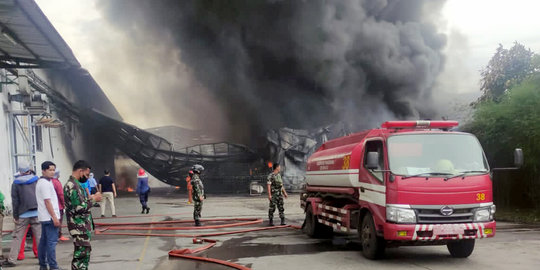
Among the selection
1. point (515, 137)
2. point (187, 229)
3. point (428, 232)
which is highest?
point (515, 137)

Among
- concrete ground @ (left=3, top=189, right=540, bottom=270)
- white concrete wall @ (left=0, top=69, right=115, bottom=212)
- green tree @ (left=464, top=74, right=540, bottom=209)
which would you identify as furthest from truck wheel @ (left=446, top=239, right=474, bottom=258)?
white concrete wall @ (left=0, top=69, right=115, bottom=212)

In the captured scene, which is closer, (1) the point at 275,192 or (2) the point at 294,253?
(2) the point at 294,253

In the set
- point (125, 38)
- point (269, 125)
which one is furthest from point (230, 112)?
point (125, 38)

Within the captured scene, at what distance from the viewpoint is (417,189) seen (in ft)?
20.7

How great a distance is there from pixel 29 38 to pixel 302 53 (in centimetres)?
1859

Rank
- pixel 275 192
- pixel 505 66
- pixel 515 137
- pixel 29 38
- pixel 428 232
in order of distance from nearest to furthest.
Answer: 1. pixel 428 232
2. pixel 275 192
3. pixel 29 38
4. pixel 515 137
5. pixel 505 66

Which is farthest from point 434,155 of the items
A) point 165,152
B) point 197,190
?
point 165,152

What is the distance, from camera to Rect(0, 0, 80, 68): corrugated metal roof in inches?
398

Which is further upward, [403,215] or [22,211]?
[22,211]

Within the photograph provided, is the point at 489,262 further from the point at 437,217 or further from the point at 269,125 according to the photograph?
the point at 269,125

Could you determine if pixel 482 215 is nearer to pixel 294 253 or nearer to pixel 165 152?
pixel 294 253

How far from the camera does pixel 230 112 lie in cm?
3250

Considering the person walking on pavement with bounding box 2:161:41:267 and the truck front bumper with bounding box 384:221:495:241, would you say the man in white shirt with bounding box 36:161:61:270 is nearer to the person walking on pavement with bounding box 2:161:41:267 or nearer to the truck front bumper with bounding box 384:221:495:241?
the person walking on pavement with bounding box 2:161:41:267

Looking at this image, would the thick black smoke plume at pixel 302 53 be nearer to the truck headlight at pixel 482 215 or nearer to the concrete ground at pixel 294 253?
the concrete ground at pixel 294 253
